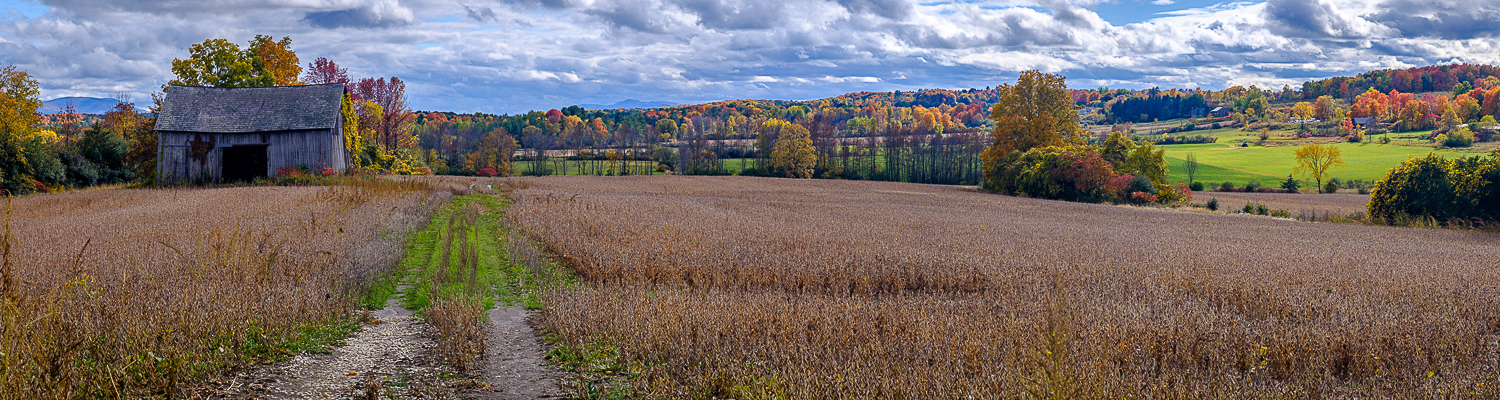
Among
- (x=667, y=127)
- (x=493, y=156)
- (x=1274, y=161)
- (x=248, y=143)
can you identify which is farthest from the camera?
(x=667, y=127)

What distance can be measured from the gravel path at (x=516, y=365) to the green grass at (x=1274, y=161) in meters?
82.2

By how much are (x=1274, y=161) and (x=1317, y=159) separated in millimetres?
13836

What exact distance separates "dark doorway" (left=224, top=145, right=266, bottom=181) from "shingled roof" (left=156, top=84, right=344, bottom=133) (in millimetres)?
1178

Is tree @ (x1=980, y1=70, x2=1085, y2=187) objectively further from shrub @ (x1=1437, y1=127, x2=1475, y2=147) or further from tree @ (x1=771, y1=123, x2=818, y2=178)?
shrub @ (x1=1437, y1=127, x2=1475, y2=147)

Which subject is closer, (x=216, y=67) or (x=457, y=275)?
(x=457, y=275)

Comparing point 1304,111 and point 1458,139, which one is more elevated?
point 1304,111

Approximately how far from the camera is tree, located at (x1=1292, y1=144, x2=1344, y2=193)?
75812mm

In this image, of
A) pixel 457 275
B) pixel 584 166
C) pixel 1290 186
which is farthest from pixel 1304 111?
pixel 457 275

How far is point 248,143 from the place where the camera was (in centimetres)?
3306

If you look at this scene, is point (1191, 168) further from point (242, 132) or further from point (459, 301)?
point (459, 301)

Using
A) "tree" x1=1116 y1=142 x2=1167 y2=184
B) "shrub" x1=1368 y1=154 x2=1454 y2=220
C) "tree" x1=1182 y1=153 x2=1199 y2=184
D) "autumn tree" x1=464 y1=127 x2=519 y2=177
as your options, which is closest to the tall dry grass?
"shrub" x1=1368 y1=154 x2=1454 y2=220

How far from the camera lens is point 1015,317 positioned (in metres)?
7.30

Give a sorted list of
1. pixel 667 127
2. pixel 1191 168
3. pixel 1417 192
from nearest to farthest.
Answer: pixel 1417 192 < pixel 1191 168 < pixel 667 127

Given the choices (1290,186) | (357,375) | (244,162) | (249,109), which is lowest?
(1290,186)
